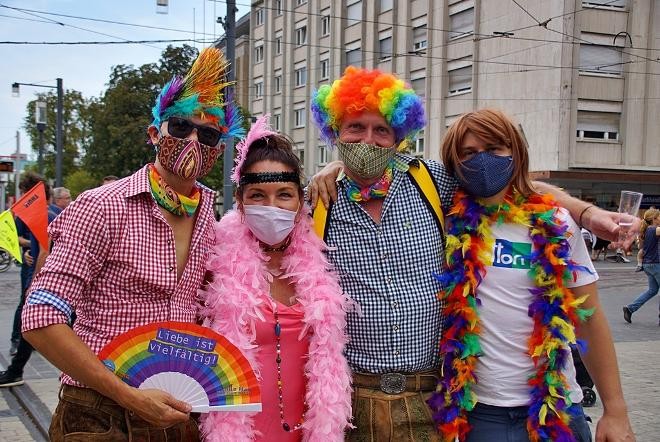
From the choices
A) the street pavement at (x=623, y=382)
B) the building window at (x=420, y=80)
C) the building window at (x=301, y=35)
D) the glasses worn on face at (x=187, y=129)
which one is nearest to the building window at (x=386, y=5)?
the building window at (x=420, y=80)

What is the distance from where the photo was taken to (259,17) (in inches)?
1635

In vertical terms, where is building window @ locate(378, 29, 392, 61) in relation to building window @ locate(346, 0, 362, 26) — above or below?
below

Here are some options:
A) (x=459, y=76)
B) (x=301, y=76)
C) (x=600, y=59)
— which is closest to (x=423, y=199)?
(x=600, y=59)

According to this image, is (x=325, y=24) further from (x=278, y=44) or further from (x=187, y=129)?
(x=187, y=129)

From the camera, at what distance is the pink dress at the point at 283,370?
7.63 ft

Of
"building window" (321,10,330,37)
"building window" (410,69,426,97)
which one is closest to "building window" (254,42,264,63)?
"building window" (321,10,330,37)

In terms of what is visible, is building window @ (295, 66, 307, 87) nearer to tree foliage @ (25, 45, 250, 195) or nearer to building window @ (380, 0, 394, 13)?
building window @ (380, 0, 394, 13)

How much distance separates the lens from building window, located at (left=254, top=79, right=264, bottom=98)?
40.8 metres

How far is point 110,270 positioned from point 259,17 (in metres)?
42.0

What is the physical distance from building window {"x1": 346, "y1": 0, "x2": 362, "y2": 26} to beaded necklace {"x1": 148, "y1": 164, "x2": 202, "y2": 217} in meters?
30.8

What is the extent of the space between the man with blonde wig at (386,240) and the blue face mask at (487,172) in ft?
0.58

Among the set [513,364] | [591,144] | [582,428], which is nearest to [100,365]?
[513,364]

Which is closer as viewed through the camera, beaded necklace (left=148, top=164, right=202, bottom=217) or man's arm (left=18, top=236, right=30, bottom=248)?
beaded necklace (left=148, top=164, right=202, bottom=217)

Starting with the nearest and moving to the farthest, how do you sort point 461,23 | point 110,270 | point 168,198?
point 110,270, point 168,198, point 461,23
